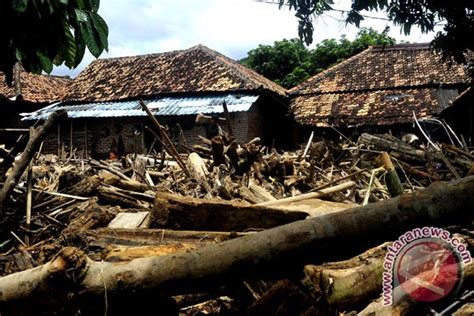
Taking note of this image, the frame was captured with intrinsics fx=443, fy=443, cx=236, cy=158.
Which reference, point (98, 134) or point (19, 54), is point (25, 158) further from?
point (98, 134)

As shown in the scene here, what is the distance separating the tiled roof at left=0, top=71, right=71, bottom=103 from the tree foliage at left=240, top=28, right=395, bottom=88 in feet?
37.2

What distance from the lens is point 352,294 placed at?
242cm

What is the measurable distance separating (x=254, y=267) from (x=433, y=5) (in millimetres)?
6544

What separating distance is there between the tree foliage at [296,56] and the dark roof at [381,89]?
3.96 m

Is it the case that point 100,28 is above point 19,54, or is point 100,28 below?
above

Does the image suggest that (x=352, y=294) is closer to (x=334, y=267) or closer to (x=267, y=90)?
(x=334, y=267)

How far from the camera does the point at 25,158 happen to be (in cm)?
419

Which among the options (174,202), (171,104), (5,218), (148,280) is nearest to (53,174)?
(5,218)

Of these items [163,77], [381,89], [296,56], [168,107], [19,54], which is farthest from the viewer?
[296,56]

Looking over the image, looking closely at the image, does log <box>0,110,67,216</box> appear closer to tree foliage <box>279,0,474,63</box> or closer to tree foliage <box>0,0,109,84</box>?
tree foliage <box>0,0,109,84</box>

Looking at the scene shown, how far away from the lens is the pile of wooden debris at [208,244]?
2.00 meters

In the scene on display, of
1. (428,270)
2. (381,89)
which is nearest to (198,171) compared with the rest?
(428,270)

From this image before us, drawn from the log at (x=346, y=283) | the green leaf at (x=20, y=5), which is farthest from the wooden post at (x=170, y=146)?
the log at (x=346, y=283)

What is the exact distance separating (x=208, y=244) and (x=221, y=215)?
75 centimetres
